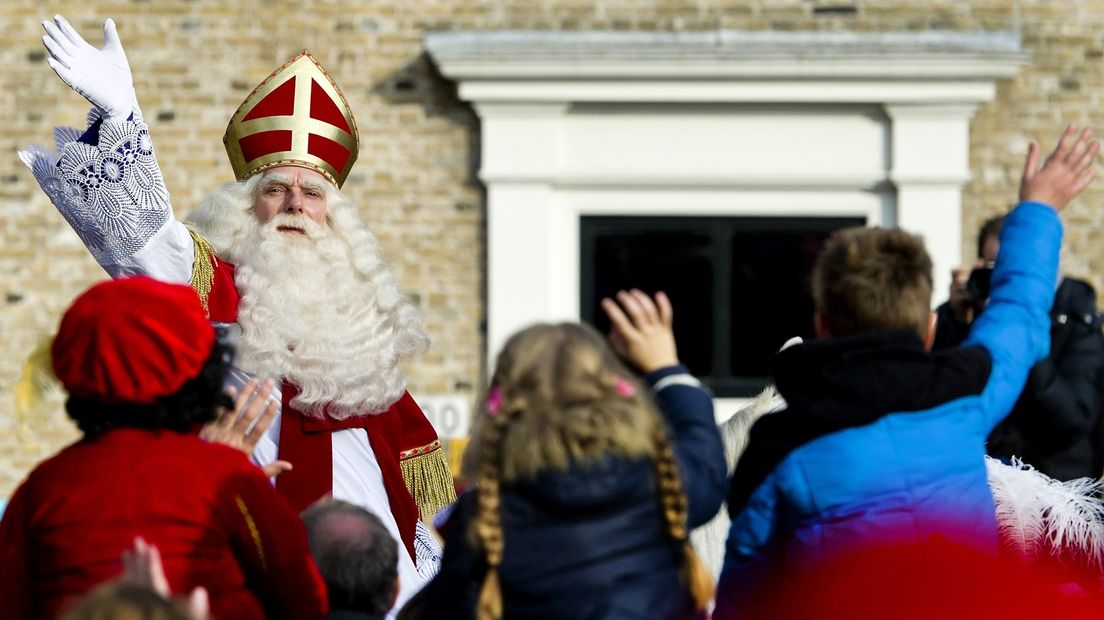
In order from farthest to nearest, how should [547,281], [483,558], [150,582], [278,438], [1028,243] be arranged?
1. [547,281]
2. [278,438]
3. [1028,243]
4. [483,558]
5. [150,582]

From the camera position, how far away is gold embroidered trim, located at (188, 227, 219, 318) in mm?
3879

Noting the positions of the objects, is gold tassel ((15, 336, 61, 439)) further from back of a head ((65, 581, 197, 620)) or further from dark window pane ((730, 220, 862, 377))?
dark window pane ((730, 220, 862, 377))

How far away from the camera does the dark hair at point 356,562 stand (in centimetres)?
280

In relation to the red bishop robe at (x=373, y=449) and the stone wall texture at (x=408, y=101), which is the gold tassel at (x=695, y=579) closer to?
the red bishop robe at (x=373, y=449)

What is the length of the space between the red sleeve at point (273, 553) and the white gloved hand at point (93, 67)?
1.31 metres

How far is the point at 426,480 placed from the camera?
3.96m

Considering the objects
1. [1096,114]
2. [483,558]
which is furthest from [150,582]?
[1096,114]

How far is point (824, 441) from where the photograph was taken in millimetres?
2789

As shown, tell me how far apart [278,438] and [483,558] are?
4.74 ft

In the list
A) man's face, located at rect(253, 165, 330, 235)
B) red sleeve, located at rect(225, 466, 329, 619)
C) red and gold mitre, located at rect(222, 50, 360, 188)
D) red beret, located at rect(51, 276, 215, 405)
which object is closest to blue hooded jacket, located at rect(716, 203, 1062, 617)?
red sleeve, located at rect(225, 466, 329, 619)

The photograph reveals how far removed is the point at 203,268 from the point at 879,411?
1844mm

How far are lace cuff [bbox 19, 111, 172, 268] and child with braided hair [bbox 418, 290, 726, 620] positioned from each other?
1.49 metres

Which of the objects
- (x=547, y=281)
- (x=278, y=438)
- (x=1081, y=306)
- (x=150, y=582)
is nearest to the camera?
(x=150, y=582)

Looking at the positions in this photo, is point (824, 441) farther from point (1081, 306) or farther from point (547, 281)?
point (547, 281)
